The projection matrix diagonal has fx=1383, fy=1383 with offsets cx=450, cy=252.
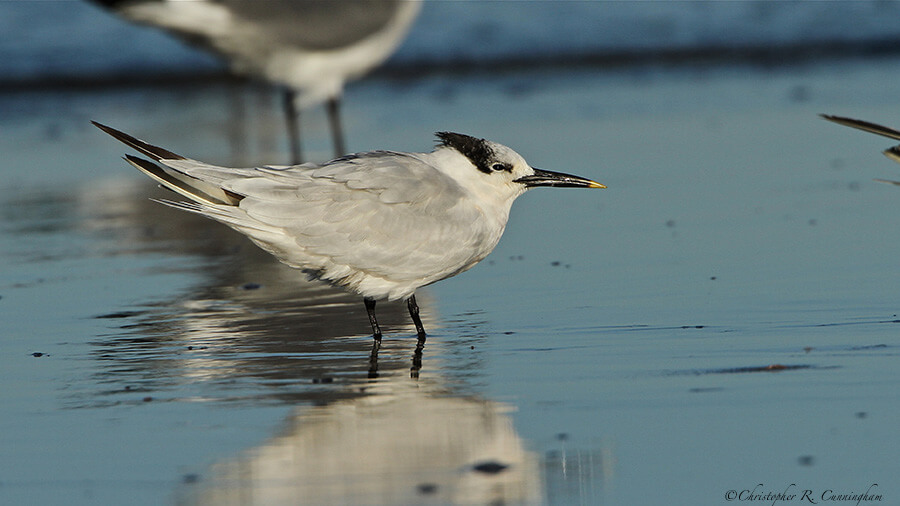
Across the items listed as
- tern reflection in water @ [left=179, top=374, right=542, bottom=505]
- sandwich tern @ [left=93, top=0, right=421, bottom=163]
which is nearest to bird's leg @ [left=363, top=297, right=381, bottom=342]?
tern reflection in water @ [left=179, top=374, right=542, bottom=505]

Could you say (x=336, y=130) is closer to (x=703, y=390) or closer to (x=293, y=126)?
(x=293, y=126)

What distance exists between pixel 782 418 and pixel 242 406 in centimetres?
146

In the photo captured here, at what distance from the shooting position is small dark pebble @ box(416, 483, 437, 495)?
3.12 metres

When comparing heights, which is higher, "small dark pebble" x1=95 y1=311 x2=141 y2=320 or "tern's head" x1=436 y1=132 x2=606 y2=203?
"tern's head" x1=436 y1=132 x2=606 y2=203

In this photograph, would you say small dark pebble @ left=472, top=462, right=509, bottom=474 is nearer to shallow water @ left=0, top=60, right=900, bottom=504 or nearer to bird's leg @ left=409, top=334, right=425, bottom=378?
shallow water @ left=0, top=60, right=900, bottom=504

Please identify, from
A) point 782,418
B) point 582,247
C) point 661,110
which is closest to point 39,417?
point 782,418

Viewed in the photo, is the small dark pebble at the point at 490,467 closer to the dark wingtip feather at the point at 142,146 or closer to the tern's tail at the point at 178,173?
the tern's tail at the point at 178,173

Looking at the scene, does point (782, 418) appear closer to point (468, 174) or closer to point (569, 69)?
point (468, 174)

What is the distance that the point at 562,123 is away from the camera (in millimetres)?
9695

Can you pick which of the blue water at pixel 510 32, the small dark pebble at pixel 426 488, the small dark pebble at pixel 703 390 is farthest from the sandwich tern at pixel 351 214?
the blue water at pixel 510 32

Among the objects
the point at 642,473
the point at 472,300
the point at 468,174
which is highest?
the point at 468,174

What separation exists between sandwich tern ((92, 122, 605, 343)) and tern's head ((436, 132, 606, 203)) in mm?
149

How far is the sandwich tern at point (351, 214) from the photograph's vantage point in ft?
15.0

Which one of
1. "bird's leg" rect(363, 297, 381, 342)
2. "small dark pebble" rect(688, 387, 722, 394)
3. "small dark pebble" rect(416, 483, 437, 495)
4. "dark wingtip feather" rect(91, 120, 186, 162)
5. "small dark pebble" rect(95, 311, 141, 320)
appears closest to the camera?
"small dark pebble" rect(416, 483, 437, 495)
